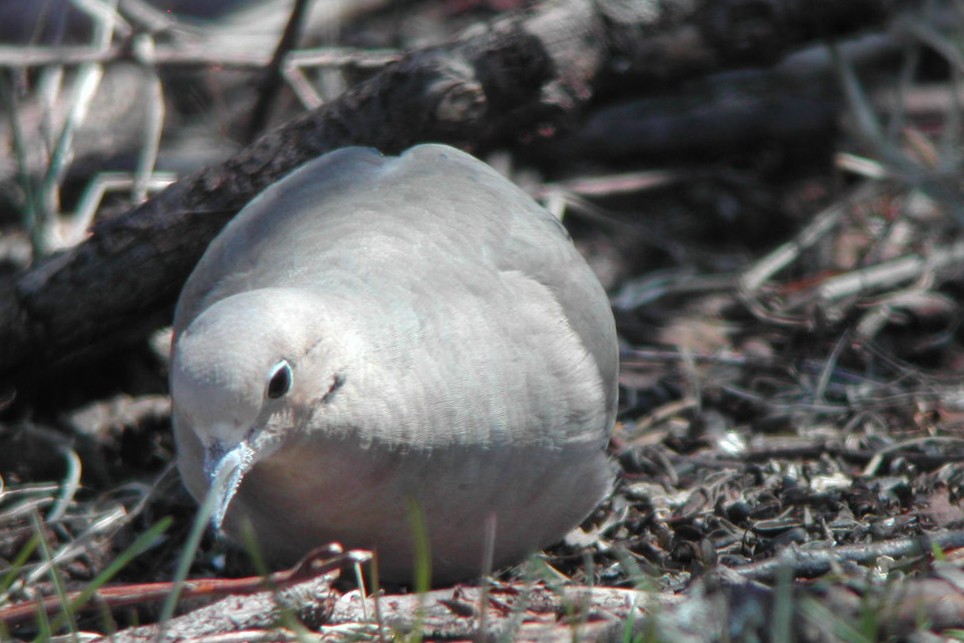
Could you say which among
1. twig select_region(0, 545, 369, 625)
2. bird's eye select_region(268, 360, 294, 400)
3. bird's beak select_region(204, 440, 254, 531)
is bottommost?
twig select_region(0, 545, 369, 625)

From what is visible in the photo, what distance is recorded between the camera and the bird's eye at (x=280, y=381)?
113 inches

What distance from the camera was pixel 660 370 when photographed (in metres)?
5.02

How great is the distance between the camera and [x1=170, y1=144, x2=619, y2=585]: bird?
2.89 metres

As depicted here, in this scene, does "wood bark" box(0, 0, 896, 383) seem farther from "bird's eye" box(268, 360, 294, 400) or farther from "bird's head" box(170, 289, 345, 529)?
"bird's eye" box(268, 360, 294, 400)

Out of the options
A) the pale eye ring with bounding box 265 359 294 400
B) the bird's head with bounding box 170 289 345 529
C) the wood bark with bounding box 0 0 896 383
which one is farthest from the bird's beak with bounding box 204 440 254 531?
the wood bark with bounding box 0 0 896 383

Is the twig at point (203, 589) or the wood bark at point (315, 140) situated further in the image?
the wood bark at point (315, 140)

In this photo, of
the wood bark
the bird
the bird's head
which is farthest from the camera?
the wood bark

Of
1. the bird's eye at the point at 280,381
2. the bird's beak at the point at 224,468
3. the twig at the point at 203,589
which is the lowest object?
the twig at the point at 203,589

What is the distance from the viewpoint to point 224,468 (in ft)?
9.34

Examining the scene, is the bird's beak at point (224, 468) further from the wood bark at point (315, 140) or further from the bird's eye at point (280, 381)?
the wood bark at point (315, 140)

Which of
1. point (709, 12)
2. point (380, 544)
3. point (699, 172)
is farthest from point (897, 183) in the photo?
point (380, 544)

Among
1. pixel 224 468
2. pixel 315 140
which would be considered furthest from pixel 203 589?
pixel 315 140

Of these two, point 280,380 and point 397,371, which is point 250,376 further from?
point 397,371

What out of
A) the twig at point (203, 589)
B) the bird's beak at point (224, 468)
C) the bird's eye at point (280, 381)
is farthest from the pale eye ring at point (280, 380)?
the twig at point (203, 589)
